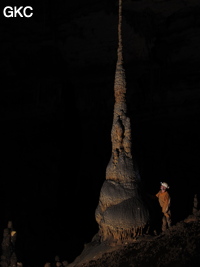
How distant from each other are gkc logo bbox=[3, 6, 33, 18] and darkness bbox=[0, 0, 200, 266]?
0.18 m

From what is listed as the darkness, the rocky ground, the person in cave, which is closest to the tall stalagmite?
the rocky ground

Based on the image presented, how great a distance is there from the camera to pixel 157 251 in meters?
5.73

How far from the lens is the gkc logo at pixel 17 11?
12.3 metres

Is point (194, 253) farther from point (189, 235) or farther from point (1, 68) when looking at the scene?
point (1, 68)

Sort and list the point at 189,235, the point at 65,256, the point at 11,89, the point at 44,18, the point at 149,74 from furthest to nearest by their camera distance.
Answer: the point at 11,89 < the point at 149,74 < the point at 44,18 < the point at 65,256 < the point at 189,235

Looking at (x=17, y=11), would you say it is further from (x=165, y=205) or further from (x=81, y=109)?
(x=165, y=205)

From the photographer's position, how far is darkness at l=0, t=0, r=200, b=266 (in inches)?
487

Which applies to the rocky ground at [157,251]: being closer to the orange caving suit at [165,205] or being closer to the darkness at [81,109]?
the orange caving suit at [165,205]

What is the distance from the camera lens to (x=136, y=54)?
12969 millimetres

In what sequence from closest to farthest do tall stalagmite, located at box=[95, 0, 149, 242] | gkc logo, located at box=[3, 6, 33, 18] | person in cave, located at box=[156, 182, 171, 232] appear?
tall stalagmite, located at box=[95, 0, 149, 242] → person in cave, located at box=[156, 182, 171, 232] → gkc logo, located at box=[3, 6, 33, 18]

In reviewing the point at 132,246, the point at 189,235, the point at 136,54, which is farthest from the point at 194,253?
the point at 136,54

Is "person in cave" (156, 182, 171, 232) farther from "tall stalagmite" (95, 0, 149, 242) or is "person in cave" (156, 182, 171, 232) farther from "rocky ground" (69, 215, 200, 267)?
"tall stalagmite" (95, 0, 149, 242)

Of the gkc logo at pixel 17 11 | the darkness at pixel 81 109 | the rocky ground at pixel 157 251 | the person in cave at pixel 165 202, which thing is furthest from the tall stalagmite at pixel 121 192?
the gkc logo at pixel 17 11

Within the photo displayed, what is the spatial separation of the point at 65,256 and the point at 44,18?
924 cm
